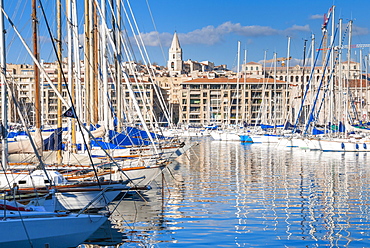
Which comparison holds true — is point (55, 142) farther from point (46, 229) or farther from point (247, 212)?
point (46, 229)

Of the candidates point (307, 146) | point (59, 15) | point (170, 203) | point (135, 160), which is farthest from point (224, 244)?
point (307, 146)

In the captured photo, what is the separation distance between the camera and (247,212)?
19766 millimetres

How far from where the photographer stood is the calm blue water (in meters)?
15.7

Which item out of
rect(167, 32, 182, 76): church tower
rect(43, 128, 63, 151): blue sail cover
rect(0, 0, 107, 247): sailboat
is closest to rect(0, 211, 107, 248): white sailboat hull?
rect(0, 0, 107, 247): sailboat

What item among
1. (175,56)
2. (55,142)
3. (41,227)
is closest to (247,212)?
(55,142)

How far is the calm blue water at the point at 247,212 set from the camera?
1570 cm

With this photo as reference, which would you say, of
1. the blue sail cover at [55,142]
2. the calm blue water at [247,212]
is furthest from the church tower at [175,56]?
the blue sail cover at [55,142]

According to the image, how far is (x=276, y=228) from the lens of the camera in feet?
56.0

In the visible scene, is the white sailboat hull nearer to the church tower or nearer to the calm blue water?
the calm blue water

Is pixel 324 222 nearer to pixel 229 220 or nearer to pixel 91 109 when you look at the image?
Answer: pixel 229 220

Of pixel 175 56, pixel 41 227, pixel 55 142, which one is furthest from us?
pixel 175 56

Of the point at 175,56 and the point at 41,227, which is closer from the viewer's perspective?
the point at 41,227

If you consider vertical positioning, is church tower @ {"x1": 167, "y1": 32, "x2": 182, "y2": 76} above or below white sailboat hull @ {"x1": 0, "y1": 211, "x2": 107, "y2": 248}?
above

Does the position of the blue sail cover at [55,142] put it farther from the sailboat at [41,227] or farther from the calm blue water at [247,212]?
the sailboat at [41,227]
